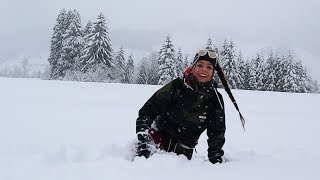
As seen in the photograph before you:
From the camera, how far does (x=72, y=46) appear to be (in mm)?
41719

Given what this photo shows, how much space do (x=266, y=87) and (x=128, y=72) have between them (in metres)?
22.0

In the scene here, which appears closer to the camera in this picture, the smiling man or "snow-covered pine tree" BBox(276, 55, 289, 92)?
the smiling man

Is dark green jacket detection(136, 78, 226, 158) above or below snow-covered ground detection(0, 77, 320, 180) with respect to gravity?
above

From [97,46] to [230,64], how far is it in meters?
13.7

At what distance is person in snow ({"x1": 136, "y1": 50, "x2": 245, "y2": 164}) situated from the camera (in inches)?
172

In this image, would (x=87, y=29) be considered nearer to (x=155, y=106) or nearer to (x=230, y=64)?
(x=230, y=64)

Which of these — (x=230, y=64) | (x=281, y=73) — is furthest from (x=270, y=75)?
(x=230, y=64)

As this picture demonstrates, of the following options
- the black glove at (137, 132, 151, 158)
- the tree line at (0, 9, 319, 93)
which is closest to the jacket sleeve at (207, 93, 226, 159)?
the black glove at (137, 132, 151, 158)

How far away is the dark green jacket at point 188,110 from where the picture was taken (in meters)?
4.39

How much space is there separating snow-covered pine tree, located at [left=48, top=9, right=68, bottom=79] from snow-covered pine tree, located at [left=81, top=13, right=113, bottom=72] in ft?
21.0

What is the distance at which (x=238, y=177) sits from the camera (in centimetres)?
328

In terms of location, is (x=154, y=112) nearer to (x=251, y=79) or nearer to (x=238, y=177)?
(x=238, y=177)

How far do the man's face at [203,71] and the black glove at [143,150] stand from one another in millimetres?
926

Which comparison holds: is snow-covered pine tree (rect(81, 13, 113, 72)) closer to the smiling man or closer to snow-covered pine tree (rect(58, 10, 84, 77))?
snow-covered pine tree (rect(58, 10, 84, 77))
